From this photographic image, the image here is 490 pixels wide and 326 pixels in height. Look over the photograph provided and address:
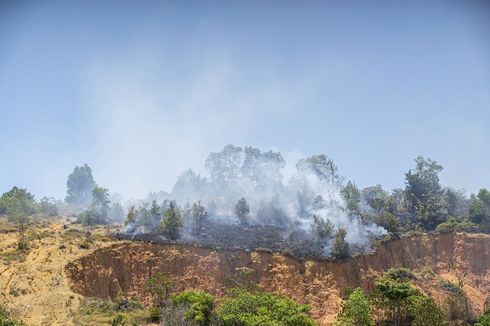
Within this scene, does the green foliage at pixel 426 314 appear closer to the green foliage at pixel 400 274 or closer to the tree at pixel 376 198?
the green foliage at pixel 400 274

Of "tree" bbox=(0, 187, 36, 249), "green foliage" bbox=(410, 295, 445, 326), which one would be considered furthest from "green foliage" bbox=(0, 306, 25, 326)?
"green foliage" bbox=(410, 295, 445, 326)

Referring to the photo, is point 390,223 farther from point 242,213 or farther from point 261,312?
point 261,312

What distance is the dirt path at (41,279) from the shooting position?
29.3 m

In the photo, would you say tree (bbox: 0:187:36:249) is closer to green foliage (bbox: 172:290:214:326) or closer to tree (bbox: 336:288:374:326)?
green foliage (bbox: 172:290:214:326)

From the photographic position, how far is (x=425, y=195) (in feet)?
186

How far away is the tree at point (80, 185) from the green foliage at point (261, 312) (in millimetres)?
73561

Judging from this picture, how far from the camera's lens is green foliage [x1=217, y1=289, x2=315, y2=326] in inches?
1083

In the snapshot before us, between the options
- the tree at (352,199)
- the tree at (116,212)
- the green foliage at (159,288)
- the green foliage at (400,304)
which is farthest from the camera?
the tree at (116,212)

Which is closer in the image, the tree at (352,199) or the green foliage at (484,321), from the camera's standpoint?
the green foliage at (484,321)

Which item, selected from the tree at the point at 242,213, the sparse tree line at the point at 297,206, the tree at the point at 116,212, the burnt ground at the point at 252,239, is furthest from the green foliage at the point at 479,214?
the tree at the point at 116,212

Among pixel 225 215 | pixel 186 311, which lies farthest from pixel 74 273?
pixel 225 215

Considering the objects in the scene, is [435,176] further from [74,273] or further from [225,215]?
[74,273]

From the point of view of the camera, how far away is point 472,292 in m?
40.9

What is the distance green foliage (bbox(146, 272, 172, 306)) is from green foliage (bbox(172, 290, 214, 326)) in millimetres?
3766
